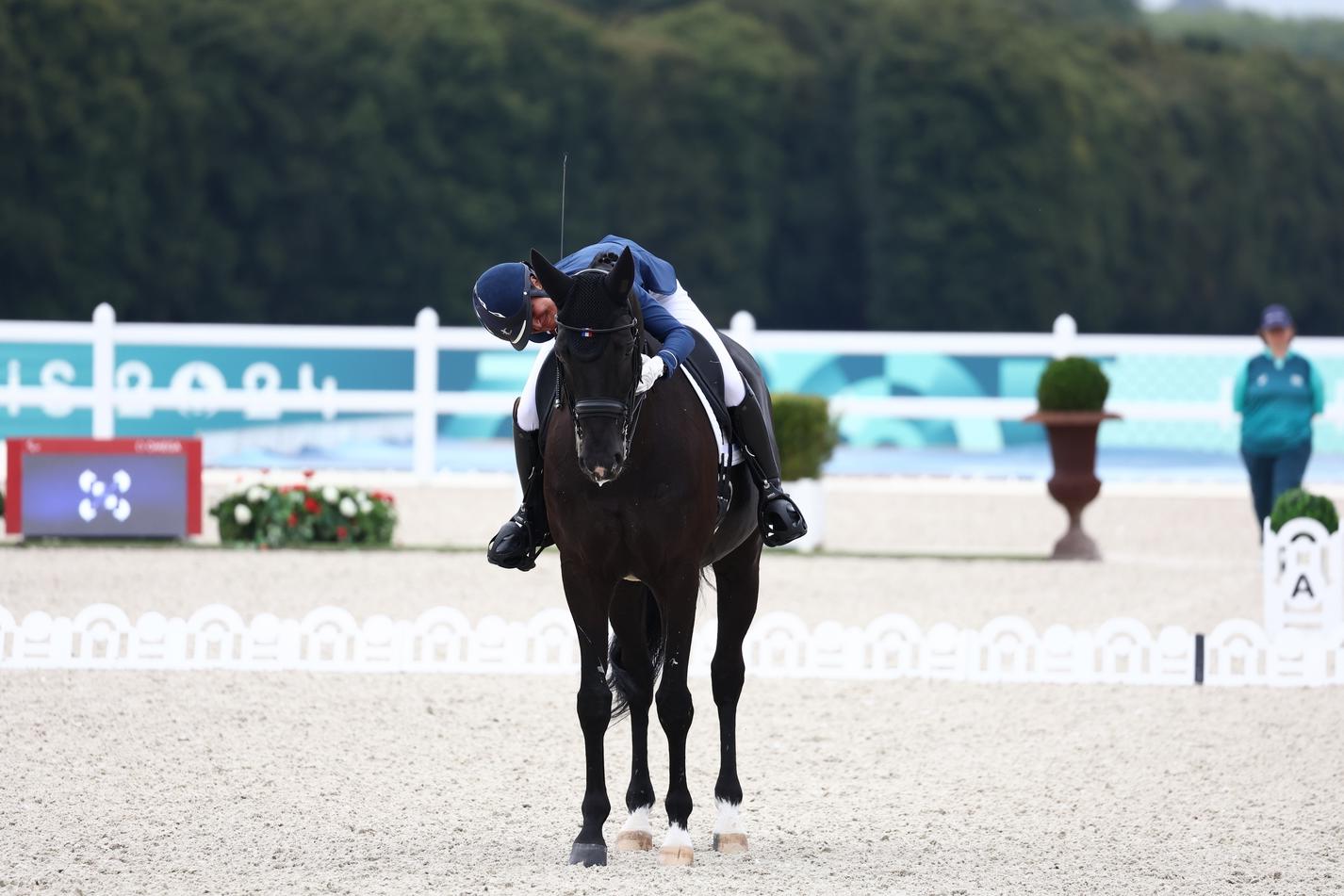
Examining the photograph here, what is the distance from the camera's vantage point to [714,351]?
251 inches

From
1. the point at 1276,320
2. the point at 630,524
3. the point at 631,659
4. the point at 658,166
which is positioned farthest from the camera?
the point at 658,166

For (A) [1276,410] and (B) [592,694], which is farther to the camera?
(A) [1276,410]

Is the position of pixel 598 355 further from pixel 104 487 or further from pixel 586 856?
pixel 104 487

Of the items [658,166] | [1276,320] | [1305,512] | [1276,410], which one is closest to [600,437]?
[1305,512]

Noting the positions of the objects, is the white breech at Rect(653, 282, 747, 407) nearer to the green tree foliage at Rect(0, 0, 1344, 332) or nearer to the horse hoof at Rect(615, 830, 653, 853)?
the horse hoof at Rect(615, 830, 653, 853)

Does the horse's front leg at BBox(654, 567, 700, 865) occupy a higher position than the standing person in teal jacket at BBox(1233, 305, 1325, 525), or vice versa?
the standing person in teal jacket at BBox(1233, 305, 1325, 525)

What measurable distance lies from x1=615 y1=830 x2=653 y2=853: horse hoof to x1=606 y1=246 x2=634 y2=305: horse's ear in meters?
1.71

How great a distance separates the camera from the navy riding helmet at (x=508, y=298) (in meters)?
5.97

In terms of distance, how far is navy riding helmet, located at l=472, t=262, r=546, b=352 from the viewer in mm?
5973

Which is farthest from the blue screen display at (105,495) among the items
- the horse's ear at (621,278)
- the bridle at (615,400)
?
the horse's ear at (621,278)

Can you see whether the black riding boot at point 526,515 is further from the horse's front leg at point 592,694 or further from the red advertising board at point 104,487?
the red advertising board at point 104,487

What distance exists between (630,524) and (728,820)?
40.8 inches

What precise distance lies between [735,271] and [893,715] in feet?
115

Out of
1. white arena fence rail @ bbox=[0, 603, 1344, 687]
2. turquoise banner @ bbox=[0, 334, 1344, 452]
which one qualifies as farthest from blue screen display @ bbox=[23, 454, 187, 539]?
turquoise banner @ bbox=[0, 334, 1344, 452]
